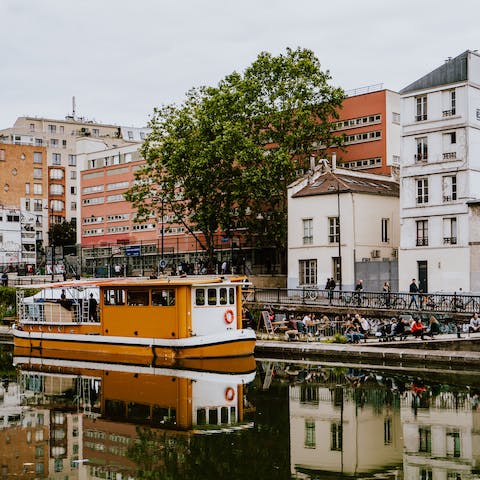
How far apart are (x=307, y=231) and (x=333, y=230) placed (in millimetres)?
2211

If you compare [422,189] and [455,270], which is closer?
[455,270]

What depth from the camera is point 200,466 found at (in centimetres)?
1828

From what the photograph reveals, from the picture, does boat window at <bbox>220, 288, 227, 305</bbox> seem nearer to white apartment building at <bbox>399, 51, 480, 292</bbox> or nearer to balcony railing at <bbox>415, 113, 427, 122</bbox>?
white apartment building at <bbox>399, 51, 480, 292</bbox>

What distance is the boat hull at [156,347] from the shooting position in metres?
35.7

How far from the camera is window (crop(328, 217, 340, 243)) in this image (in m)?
56.1

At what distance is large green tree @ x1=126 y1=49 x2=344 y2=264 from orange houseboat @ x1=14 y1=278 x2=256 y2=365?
20660mm

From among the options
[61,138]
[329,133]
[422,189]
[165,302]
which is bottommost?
[165,302]

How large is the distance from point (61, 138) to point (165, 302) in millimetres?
98211

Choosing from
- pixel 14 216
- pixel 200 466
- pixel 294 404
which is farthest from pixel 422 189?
pixel 14 216

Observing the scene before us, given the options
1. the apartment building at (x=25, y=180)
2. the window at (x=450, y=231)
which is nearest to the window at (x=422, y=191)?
the window at (x=450, y=231)

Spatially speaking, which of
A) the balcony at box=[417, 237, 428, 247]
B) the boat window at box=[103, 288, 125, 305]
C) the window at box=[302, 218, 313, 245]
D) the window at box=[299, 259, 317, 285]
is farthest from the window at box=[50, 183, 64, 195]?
the boat window at box=[103, 288, 125, 305]

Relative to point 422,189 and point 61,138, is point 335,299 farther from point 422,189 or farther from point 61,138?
→ point 61,138

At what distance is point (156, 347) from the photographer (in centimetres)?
3681

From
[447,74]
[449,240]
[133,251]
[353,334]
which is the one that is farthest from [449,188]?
[133,251]
